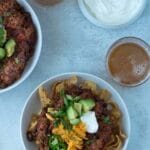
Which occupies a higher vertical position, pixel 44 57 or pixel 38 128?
pixel 44 57

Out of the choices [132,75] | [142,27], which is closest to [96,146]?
[132,75]

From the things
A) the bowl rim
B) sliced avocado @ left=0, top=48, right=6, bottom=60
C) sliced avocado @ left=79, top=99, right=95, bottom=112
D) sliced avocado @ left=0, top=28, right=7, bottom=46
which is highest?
sliced avocado @ left=0, top=28, right=7, bottom=46

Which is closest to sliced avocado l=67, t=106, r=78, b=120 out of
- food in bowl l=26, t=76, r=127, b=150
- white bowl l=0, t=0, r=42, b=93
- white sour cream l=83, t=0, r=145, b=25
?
food in bowl l=26, t=76, r=127, b=150

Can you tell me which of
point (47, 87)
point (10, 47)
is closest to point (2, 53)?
point (10, 47)

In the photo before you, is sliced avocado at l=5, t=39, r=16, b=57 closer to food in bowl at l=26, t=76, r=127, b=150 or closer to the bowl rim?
food in bowl at l=26, t=76, r=127, b=150

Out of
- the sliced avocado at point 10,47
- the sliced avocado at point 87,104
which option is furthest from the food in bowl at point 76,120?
the sliced avocado at point 10,47

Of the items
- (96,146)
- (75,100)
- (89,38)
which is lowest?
(96,146)

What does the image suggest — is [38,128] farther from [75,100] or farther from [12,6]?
[12,6]

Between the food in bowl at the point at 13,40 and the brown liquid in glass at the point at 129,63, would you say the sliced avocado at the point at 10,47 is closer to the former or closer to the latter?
the food in bowl at the point at 13,40
